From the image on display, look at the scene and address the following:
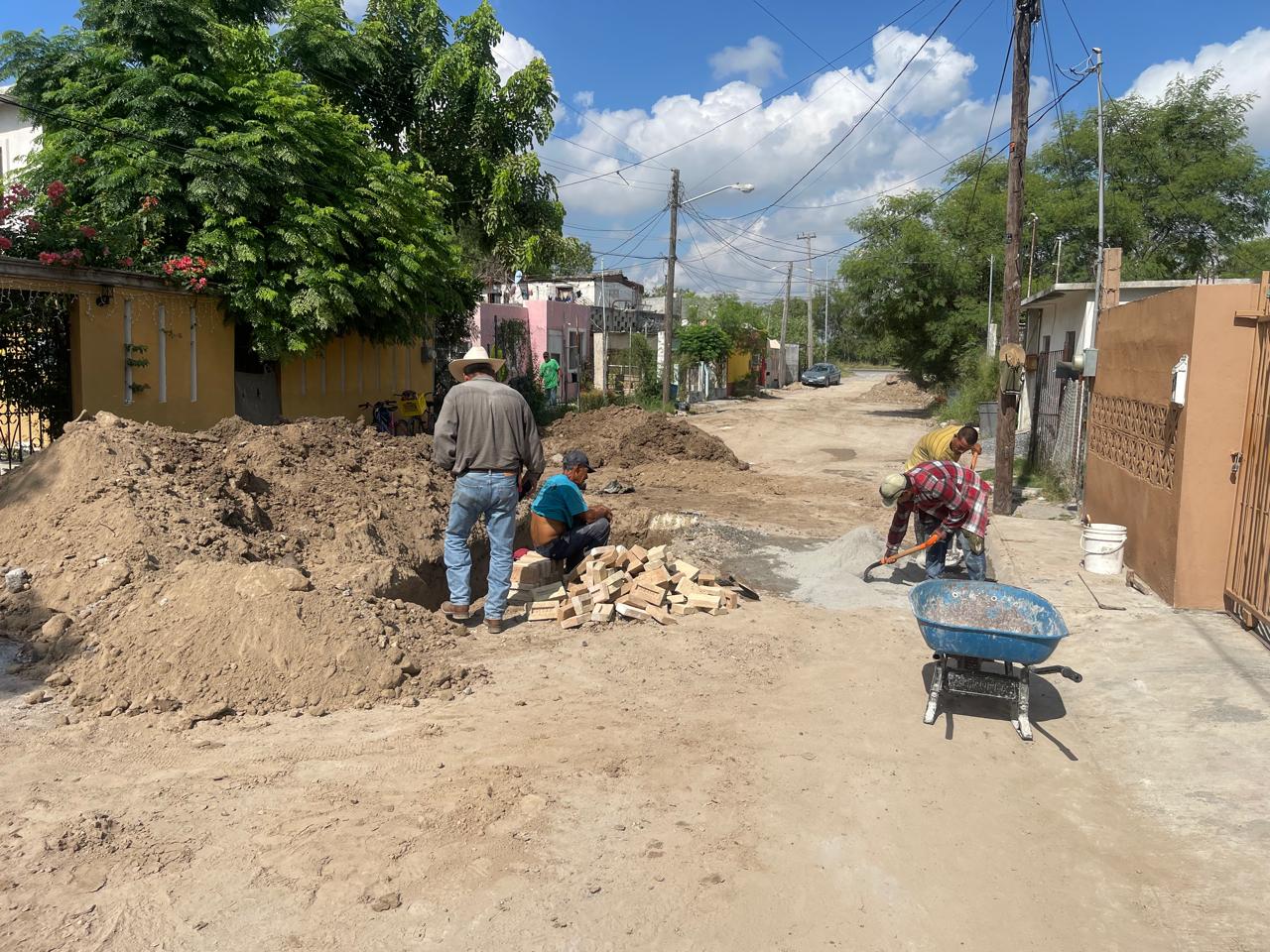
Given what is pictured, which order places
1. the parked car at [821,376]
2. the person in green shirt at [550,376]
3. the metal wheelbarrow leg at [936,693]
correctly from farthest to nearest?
the parked car at [821,376] < the person in green shirt at [550,376] < the metal wheelbarrow leg at [936,693]

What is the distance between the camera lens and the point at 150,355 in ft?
44.5

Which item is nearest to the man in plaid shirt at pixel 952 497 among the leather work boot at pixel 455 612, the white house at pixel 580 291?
the leather work boot at pixel 455 612

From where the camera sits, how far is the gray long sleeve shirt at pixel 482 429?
6.46 metres

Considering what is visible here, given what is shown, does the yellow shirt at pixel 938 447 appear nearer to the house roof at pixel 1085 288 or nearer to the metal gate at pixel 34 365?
the house roof at pixel 1085 288

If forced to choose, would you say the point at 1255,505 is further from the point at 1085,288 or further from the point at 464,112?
the point at 464,112

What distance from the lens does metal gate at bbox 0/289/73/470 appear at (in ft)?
37.8

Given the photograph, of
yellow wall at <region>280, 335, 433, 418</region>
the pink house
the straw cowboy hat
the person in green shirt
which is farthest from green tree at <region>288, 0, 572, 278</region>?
the straw cowboy hat

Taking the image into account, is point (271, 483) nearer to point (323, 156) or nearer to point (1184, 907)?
point (1184, 907)

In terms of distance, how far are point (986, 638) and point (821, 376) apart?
51133 mm

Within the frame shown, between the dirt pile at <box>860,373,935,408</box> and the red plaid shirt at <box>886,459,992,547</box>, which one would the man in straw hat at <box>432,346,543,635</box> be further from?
the dirt pile at <box>860,373,935,408</box>

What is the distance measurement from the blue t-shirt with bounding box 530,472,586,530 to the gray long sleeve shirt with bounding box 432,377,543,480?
1.38 metres

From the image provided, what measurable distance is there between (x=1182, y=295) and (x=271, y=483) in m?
7.96

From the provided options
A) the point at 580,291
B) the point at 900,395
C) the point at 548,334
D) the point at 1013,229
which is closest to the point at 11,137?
the point at 548,334

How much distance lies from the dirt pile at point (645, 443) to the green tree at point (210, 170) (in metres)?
5.04
